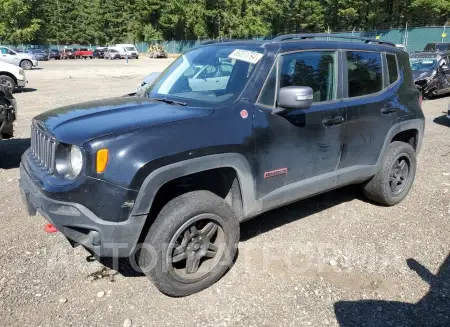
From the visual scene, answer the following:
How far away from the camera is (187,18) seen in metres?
71.1

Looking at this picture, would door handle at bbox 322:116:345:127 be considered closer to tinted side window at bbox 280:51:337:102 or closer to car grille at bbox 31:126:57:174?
tinted side window at bbox 280:51:337:102

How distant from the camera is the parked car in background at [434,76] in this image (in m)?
13.0

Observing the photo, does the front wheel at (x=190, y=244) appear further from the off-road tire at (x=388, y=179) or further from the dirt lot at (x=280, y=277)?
the off-road tire at (x=388, y=179)

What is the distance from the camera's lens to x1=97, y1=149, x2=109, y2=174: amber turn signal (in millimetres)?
2568

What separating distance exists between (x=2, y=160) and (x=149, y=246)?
488 cm

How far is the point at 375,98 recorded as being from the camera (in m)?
4.11

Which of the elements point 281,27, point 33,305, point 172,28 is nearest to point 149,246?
point 33,305

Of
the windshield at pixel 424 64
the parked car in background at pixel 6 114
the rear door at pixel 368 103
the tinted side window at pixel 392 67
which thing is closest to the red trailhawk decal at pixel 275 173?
the rear door at pixel 368 103

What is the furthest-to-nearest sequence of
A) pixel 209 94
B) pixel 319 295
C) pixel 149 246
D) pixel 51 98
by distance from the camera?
1. pixel 51 98
2. pixel 209 94
3. pixel 319 295
4. pixel 149 246

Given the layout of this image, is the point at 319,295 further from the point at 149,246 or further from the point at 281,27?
the point at 281,27

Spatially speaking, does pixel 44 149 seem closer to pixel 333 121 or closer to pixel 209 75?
pixel 209 75

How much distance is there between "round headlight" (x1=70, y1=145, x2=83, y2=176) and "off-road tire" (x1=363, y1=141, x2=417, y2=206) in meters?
3.18

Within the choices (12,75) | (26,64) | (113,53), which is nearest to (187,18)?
(113,53)

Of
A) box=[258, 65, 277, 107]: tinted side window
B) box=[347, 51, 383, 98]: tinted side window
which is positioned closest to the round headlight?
box=[258, 65, 277, 107]: tinted side window
